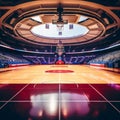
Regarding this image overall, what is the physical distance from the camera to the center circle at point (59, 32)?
34156 millimetres

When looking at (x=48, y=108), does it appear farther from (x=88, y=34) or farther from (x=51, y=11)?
(x=88, y=34)

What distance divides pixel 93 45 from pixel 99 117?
36.1 m

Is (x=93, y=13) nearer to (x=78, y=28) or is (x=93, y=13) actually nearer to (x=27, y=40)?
(x=78, y=28)

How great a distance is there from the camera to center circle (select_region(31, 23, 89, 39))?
34.2 meters

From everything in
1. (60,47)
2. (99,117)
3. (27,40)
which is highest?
(27,40)

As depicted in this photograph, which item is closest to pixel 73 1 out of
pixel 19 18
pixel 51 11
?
pixel 51 11

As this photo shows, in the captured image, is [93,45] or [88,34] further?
[93,45]

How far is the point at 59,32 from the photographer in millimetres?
34844

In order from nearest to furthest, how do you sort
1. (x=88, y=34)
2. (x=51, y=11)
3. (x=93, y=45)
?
1. (x=51, y=11)
2. (x=88, y=34)
3. (x=93, y=45)

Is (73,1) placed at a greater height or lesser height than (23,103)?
greater

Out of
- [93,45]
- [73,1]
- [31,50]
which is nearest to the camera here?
[73,1]

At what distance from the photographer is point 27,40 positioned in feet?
111

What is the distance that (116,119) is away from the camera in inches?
84.6

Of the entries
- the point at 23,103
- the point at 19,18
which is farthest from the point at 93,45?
the point at 23,103
